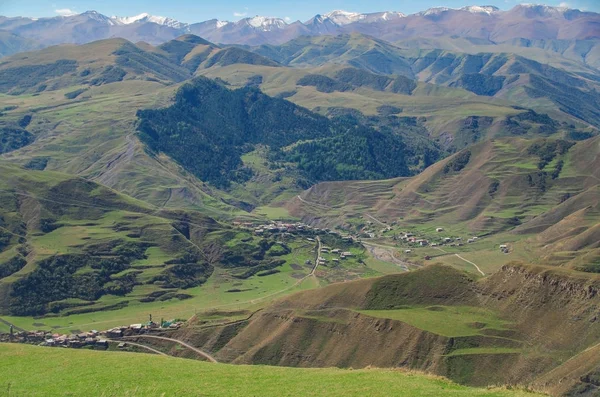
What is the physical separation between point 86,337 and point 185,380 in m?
98.3

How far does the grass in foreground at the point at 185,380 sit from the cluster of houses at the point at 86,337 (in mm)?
78238

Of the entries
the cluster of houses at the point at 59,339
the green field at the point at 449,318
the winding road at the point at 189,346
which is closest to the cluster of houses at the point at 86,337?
the cluster of houses at the point at 59,339

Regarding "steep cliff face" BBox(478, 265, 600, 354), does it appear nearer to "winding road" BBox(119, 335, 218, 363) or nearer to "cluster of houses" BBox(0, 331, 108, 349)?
"winding road" BBox(119, 335, 218, 363)

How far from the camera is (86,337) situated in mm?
154250

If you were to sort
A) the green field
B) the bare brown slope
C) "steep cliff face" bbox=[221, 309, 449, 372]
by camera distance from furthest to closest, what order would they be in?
the green field
"steep cliff face" bbox=[221, 309, 449, 372]
the bare brown slope

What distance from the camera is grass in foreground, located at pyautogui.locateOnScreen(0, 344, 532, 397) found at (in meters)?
58.4

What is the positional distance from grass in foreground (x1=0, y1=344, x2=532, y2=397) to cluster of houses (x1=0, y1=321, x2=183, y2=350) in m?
78.2

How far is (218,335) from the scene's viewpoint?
137750 millimetres

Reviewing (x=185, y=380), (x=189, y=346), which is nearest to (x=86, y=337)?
(x=189, y=346)

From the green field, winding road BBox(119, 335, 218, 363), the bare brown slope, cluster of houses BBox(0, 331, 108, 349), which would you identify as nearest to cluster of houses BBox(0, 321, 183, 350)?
cluster of houses BBox(0, 331, 108, 349)

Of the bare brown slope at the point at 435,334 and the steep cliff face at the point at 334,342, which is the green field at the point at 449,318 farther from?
the steep cliff face at the point at 334,342

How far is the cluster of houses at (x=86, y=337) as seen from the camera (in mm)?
149212

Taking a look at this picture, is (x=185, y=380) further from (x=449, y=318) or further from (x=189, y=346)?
(x=189, y=346)

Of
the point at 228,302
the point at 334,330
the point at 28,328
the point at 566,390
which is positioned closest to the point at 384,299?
the point at 334,330
